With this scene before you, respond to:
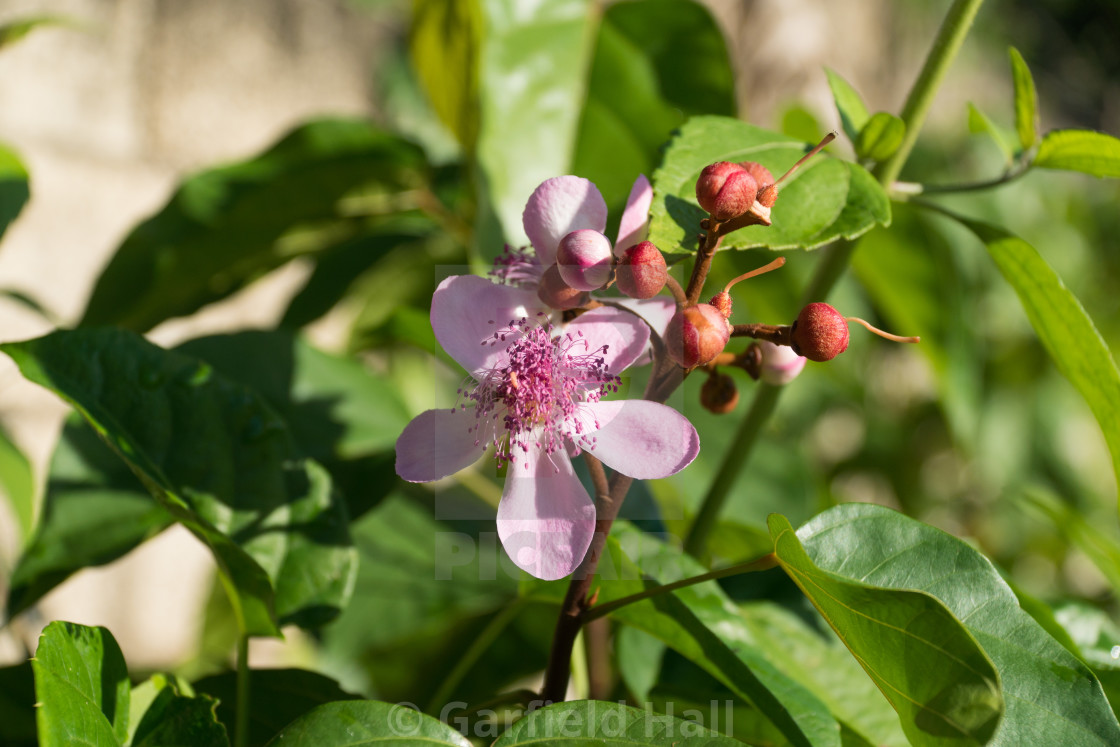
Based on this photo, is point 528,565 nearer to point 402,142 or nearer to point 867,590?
point 867,590

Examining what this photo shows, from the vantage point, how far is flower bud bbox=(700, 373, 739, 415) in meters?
0.36

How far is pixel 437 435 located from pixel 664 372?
0.30ft

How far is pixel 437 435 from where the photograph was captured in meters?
0.33

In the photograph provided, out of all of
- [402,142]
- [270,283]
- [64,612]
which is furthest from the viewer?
[270,283]

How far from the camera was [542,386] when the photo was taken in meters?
0.33

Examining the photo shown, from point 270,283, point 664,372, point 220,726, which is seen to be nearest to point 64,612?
point 270,283

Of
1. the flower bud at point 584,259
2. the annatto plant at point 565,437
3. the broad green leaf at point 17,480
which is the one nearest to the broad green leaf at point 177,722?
the annatto plant at point 565,437

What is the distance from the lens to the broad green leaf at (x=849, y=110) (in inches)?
15.2

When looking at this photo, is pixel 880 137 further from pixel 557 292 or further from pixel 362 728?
pixel 362 728

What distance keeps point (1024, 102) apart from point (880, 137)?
0.29 ft

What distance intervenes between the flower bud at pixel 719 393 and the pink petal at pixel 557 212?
0.30 ft

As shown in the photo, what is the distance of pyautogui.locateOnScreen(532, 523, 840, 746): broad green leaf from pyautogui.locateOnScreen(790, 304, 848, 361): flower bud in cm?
11

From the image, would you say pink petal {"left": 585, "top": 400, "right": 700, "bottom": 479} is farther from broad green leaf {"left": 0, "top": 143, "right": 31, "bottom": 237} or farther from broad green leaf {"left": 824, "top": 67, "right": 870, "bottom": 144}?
broad green leaf {"left": 0, "top": 143, "right": 31, "bottom": 237}

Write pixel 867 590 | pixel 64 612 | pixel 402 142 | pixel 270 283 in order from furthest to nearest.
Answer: pixel 270 283, pixel 64 612, pixel 402 142, pixel 867 590
